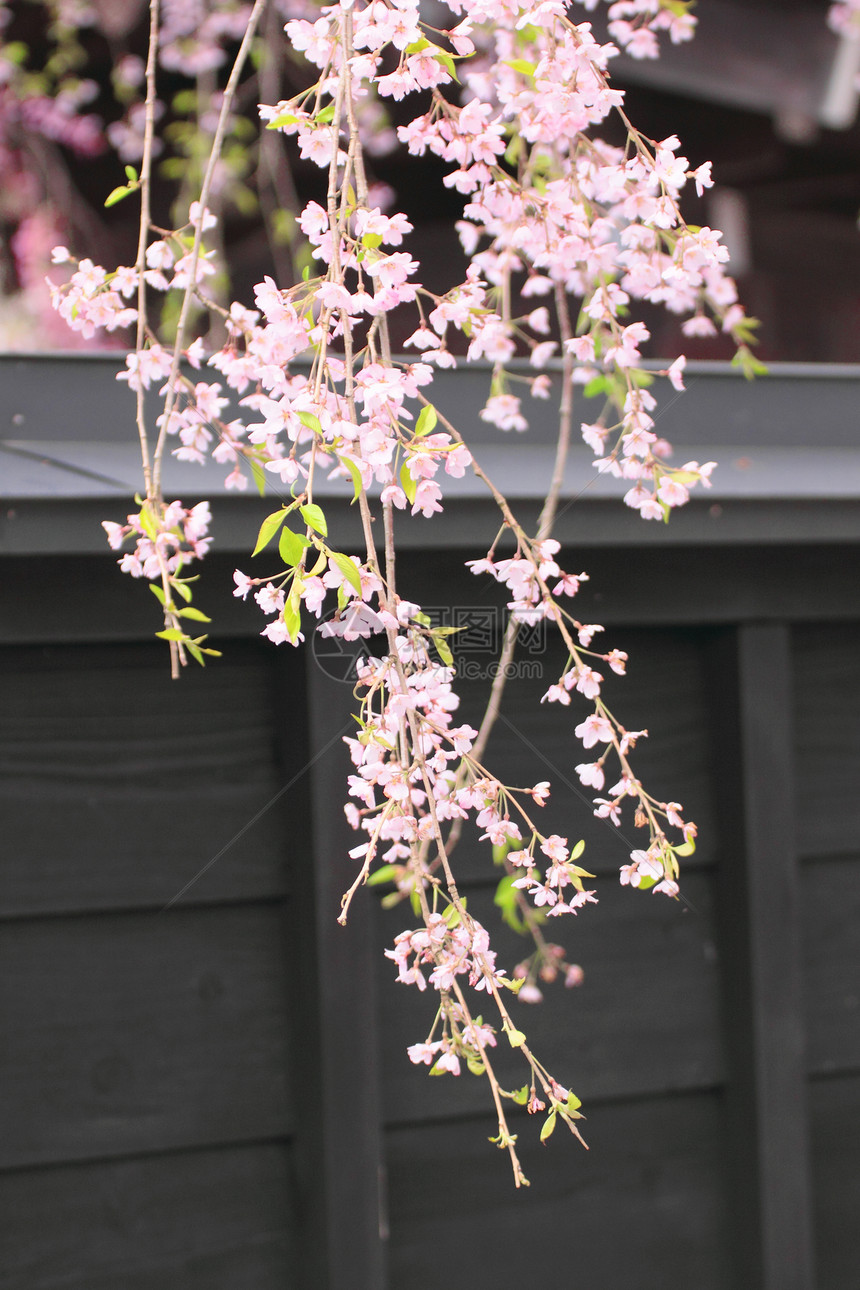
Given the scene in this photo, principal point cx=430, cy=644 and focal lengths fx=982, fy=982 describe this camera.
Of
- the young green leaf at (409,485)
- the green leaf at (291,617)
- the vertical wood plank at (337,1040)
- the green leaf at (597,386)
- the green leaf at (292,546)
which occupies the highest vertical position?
the green leaf at (597,386)

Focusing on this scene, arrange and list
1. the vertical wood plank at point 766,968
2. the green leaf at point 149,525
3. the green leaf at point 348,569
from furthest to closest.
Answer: the vertical wood plank at point 766,968 < the green leaf at point 149,525 < the green leaf at point 348,569

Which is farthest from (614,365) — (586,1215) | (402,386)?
(586,1215)

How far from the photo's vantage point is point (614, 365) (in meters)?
Answer: 0.90

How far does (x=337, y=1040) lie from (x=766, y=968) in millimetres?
455

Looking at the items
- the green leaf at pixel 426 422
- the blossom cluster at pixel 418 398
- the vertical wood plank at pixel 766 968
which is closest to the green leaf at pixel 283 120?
the blossom cluster at pixel 418 398

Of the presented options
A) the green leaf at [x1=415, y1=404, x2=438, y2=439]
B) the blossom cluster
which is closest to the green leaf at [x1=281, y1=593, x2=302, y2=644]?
the blossom cluster

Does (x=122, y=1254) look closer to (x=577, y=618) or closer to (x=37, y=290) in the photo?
(x=577, y=618)

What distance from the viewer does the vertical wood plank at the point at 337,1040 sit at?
0.91 meters

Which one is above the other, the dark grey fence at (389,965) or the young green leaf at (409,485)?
the young green leaf at (409,485)

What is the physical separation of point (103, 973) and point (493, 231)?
2.61 ft

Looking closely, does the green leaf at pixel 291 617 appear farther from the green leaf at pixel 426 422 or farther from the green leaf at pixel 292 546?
the green leaf at pixel 426 422

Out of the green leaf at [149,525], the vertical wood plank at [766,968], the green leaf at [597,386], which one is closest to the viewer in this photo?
the green leaf at [149,525]

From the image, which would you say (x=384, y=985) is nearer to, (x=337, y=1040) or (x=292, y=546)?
(x=337, y=1040)

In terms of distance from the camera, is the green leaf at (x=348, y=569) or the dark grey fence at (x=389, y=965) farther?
the dark grey fence at (x=389, y=965)
